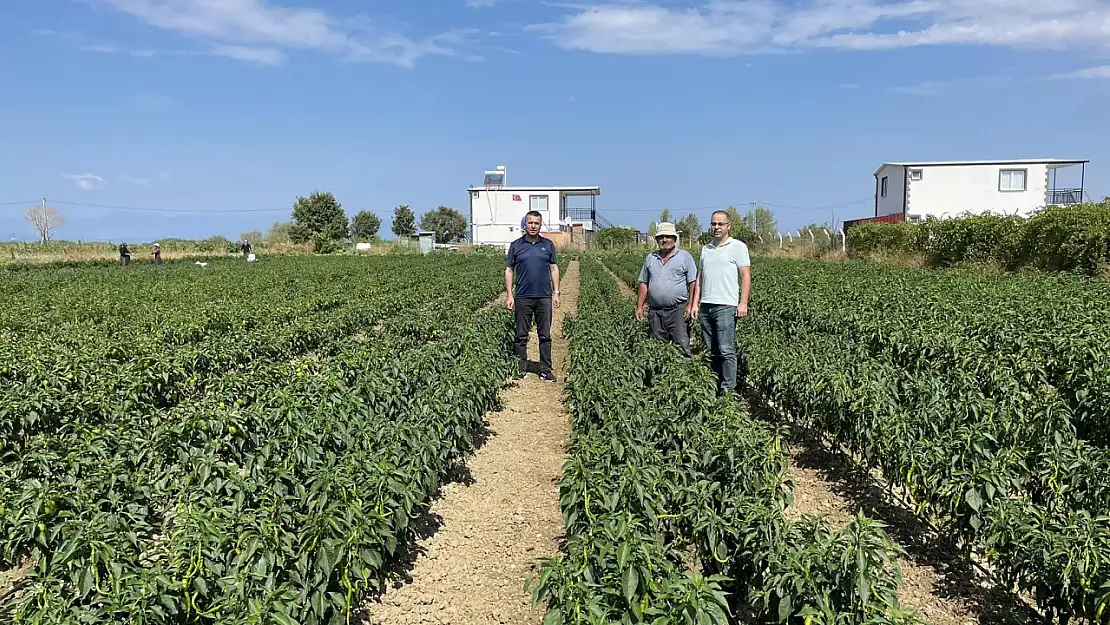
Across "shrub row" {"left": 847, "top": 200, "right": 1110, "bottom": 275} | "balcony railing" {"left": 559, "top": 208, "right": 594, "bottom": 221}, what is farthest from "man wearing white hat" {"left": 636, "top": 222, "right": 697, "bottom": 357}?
"balcony railing" {"left": 559, "top": 208, "right": 594, "bottom": 221}

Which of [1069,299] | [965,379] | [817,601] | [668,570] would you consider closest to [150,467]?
[668,570]

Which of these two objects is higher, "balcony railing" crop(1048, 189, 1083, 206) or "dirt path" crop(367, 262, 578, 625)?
"balcony railing" crop(1048, 189, 1083, 206)

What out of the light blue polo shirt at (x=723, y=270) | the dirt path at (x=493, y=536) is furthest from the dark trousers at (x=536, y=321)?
the light blue polo shirt at (x=723, y=270)

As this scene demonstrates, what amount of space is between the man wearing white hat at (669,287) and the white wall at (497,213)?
2386 inches

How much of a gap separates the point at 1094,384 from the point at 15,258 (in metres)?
47.8

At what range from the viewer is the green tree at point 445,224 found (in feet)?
343

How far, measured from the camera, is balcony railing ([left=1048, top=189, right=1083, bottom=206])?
153ft

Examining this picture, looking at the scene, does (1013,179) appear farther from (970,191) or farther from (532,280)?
(532,280)

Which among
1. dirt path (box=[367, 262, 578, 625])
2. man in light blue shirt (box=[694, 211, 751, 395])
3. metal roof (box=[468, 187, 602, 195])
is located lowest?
dirt path (box=[367, 262, 578, 625])

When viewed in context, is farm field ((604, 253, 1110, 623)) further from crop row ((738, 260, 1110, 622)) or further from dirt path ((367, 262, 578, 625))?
dirt path ((367, 262, 578, 625))

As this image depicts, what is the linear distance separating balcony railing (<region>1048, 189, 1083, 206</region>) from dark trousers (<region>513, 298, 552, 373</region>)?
49.2 metres

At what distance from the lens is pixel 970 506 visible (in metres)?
3.99

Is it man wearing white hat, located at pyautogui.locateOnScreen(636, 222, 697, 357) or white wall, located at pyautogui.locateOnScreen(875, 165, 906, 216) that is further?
white wall, located at pyautogui.locateOnScreen(875, 165, 906, 216)

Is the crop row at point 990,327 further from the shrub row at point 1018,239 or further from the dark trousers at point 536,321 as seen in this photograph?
the dark trousers at point 536,321
